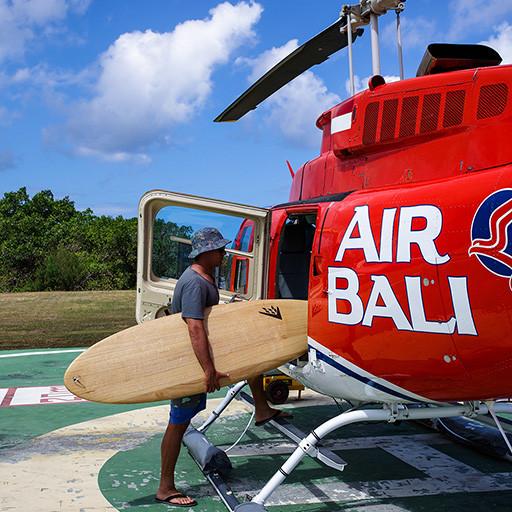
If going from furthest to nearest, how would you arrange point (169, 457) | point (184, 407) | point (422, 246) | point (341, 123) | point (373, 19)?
point (373, 19), point (341, 123), point (169, 457), point (184, 407), point (422, 246)

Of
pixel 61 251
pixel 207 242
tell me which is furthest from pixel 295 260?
pixel 61 251

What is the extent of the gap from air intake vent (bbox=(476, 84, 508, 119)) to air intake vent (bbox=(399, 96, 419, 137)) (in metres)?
0.46

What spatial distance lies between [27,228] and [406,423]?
116ft

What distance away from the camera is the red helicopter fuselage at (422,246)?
11.5 feet

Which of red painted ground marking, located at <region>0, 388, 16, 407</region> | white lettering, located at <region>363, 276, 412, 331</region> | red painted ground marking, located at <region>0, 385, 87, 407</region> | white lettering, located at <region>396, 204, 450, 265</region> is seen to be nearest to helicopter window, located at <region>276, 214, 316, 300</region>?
white lettering, located at <region>363, 276, 412, 331</region>

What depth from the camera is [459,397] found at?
3957 millimetres

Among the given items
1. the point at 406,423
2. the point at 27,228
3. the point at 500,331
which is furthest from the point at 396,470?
the point at 27,228

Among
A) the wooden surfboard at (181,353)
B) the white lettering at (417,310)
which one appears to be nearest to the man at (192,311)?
the wooden surfboard at (181,353)

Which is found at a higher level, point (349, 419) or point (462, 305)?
point (462, 305)

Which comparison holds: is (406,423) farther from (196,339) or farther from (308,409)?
(196,339)

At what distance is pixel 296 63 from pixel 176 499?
3990 millimetres

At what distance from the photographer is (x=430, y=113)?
4281mm

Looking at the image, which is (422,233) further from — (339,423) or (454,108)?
(339,423)

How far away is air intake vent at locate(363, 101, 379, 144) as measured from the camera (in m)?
4.60
